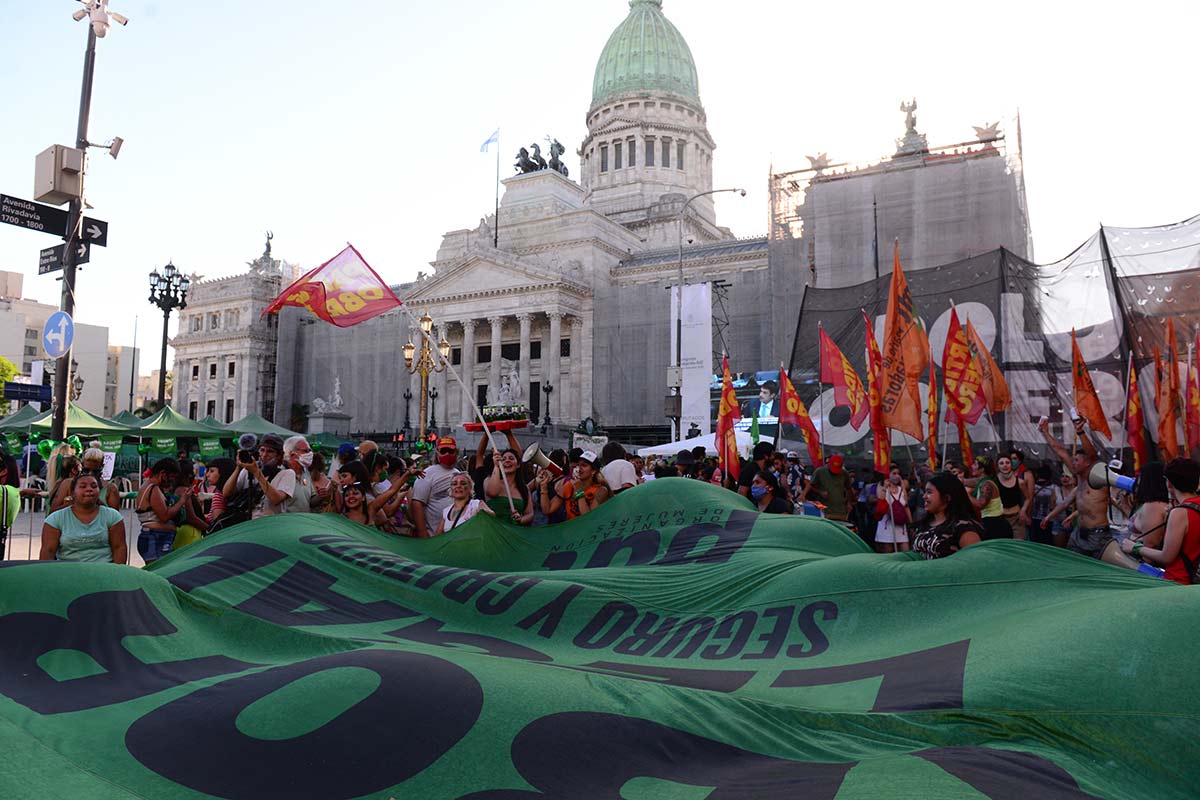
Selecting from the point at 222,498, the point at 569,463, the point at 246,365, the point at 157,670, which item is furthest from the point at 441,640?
the point at 246,365

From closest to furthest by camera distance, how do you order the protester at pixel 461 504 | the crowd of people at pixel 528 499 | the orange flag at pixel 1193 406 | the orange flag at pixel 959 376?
1. the crowd of people at pixel 528 499
2. the protester at pixel 461 504
3. the orange flag at pixel 1193 406
4. the orange flag at pixel 959 376

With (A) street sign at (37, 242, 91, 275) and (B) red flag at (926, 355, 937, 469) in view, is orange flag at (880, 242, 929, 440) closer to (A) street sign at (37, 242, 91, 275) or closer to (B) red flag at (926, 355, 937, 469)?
(B) red flag at (926, 355, 937, 469)

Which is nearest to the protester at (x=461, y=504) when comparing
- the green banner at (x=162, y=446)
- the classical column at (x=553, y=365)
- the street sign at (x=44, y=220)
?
the street sign at (x=44, y=220)

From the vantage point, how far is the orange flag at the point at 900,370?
1121 cm

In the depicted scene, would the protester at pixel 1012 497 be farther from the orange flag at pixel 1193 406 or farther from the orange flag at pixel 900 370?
the orange flag at pixel 1193 406

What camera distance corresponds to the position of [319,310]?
358 inches

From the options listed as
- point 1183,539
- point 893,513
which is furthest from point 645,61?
point 1183,539

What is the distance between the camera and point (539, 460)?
8562mm

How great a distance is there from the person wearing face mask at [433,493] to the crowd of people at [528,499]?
0.01 meters

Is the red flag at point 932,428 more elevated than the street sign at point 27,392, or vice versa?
the street sign at point 27,392

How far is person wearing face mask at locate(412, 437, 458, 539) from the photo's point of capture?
7.73m

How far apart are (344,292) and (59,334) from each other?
3926 mm

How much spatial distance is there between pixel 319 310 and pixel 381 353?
4833 cm

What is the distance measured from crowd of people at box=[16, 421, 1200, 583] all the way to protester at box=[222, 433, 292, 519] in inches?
0.5
